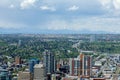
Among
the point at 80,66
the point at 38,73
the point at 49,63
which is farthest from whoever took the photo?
the point at 80,66

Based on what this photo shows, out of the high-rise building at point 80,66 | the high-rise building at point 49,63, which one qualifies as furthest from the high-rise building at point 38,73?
the high-rise building at point 80,66

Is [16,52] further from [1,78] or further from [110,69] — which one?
[1,78]

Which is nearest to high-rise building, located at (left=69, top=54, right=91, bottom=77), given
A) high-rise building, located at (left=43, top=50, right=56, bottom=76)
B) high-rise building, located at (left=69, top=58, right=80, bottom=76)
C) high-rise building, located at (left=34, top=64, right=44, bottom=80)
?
high-rise building, located at (left=69, top=58, right=80, bottom=76)

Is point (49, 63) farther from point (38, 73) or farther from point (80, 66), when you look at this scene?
point (38, 73)

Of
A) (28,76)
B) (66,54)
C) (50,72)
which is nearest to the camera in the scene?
(28,76)

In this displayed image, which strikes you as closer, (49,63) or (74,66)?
(49,63)

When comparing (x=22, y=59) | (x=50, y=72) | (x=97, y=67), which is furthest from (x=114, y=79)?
(x=22, y=59)

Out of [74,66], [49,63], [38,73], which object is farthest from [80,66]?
[38,73]

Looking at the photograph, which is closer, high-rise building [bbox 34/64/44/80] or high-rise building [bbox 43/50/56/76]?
high-rise building [bbox 34/64/44/80]

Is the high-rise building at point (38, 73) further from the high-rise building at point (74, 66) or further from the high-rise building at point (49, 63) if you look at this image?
the high-rise building at point (74, 66)

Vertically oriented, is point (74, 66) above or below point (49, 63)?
below

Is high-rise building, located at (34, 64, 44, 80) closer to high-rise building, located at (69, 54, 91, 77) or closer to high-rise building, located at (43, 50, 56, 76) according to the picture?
high-rise building, located at (43, 50, 56, 76)
